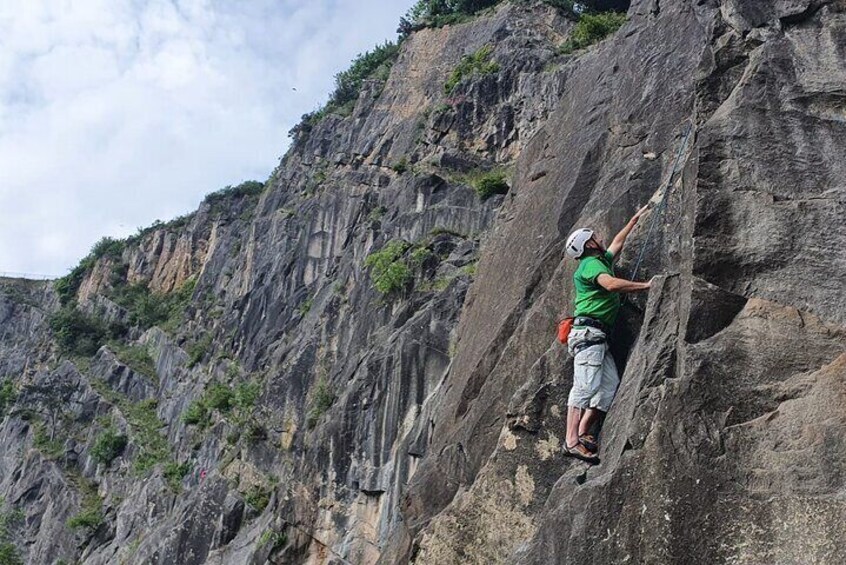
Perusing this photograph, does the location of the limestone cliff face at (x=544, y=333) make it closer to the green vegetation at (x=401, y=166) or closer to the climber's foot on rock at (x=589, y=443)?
the green vegetation at (x=401, y=166)

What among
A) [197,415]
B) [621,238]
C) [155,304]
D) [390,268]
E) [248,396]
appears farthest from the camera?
[155,304]

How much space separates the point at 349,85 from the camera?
59.2 m

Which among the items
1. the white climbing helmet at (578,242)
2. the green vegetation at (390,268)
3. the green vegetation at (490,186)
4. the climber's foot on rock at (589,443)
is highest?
the green vegetation at (490,186)

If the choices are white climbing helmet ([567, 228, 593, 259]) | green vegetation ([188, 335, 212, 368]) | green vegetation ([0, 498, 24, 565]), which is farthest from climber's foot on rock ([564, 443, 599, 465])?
green vegetation ([0, 498, 24, 565])

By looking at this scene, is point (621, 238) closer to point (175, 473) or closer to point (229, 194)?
point (175, 473)

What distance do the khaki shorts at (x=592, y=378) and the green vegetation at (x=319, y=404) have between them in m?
19.1

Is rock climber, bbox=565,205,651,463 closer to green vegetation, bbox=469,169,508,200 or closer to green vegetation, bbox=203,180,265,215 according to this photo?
green vegetation, bbox=469,169,508,200

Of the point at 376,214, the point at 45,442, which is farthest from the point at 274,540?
the point at 45,442

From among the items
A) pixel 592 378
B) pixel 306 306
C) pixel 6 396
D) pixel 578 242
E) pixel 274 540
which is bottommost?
pixel 274 540

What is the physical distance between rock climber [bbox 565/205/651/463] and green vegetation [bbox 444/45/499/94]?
30.0 meters

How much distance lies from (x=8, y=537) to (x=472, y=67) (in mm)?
A: 42007

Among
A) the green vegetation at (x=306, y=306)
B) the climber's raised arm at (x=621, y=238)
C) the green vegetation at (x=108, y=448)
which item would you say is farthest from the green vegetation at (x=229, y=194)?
the climber's raised arm at (x=621, y=238)

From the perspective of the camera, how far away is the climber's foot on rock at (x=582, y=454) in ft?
36.4

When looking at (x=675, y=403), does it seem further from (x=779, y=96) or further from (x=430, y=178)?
(x=430, y=178)
